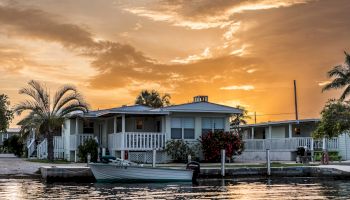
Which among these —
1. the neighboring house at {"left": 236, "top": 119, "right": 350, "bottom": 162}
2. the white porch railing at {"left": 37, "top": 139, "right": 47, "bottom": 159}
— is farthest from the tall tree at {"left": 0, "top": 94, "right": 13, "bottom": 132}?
the neighboring house at {"left": 236, "top": 119, "right": 350, "bottom": 162}

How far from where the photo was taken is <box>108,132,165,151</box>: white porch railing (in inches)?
1790

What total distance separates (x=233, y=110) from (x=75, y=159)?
13.9 metres

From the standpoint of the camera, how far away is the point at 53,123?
49875 mm

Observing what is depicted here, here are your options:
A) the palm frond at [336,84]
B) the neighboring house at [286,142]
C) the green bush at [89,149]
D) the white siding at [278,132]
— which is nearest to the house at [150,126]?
the green bush at [89,149]

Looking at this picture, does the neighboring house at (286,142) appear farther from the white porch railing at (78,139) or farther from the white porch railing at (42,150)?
the white porch railing at (42,150)

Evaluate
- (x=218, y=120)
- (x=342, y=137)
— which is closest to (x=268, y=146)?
(x=342, y=137)

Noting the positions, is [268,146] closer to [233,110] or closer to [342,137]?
[342,137]

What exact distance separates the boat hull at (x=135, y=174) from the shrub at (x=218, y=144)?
943cm

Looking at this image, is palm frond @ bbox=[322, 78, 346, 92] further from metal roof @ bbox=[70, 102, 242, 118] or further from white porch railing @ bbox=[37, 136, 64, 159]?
white porch railing @ bbox=[37, 136, 64, 159]

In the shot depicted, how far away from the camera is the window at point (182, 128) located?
47384 millimetres

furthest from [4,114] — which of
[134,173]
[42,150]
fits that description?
[134,173]

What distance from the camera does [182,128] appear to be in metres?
47.6

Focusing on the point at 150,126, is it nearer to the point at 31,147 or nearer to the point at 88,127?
the point at 88,127

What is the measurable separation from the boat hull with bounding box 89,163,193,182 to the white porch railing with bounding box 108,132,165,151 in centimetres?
863
